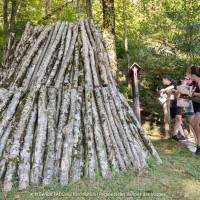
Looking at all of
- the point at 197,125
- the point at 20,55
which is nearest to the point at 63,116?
the point at 20,55

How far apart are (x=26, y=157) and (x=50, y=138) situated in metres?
0.52

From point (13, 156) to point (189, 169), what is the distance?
3.11 m

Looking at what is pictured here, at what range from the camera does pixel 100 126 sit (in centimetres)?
685

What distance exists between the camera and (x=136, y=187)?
592 centimetres

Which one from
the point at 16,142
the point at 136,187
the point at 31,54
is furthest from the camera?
the point at 31,54

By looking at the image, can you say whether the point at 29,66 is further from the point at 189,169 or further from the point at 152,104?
the point at 152,104

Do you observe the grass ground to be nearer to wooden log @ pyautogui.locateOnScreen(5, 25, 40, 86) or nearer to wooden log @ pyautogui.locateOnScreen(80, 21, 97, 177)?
wooden log @ pyautogui.locateOnScreen(80, 21, 97, 177)

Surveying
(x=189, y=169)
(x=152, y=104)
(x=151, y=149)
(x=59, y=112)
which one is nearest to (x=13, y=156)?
(x=59, y=112)

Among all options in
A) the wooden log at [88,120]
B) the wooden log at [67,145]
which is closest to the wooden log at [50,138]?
the wooden log at [67,145]

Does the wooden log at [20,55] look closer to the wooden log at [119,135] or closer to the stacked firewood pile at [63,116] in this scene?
the stacked firewood pile at [63,116]

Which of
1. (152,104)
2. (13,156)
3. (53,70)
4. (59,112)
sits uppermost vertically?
(53,70)

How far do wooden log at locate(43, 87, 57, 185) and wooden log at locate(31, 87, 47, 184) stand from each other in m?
0.07

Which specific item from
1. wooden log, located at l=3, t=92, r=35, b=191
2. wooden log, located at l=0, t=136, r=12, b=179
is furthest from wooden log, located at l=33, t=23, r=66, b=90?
wooden log, located at l=0, t=136, r=12, b=179

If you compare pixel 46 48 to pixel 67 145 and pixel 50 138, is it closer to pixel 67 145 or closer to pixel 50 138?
pixel 50 138
